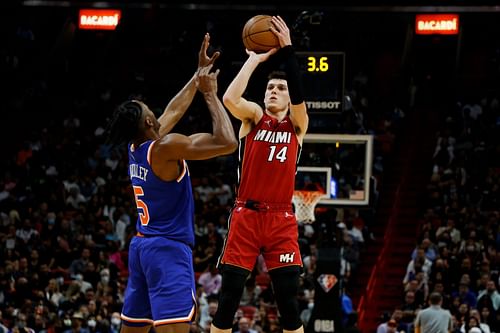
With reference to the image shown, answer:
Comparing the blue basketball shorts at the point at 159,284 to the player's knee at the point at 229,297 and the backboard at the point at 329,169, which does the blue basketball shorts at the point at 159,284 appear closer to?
the player's knee at the point at 229,297

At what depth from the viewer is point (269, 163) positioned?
27.2ft

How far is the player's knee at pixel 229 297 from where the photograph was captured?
820cm

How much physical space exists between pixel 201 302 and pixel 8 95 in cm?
1176

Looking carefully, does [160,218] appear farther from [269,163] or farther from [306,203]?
[306,203]

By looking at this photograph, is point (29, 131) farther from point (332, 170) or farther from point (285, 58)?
point (285, 58)

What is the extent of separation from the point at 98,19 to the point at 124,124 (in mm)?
17723

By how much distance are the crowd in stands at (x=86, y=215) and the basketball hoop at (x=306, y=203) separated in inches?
50.8

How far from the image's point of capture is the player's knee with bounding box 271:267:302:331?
8258 mm

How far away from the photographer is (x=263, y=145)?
328 inches

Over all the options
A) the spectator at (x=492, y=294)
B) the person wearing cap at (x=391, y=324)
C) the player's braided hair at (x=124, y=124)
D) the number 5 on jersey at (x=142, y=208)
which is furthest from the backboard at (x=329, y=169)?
the player's braided hair at (x=124, y=124)

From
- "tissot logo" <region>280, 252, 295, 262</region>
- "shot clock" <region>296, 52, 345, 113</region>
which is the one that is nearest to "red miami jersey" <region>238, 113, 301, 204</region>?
"tissot logo" <region>280, 252, 295, 262</region>

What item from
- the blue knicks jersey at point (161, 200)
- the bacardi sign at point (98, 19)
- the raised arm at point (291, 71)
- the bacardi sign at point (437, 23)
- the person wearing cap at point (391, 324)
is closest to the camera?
the blue knicks jersey at point (161, 200)

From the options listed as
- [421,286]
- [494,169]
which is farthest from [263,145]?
[494,169]

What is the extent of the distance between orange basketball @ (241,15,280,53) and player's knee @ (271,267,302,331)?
1.78 m
